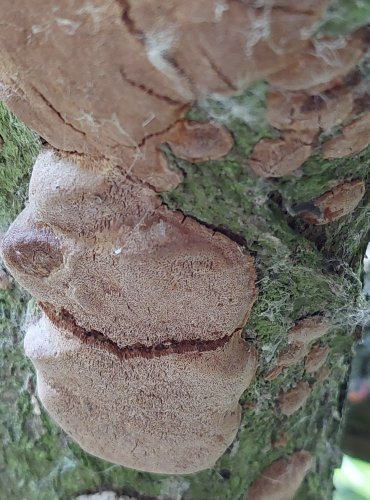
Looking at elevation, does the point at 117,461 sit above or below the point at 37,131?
below

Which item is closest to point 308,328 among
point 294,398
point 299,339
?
point 299,339

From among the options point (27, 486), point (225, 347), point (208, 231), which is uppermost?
point (208, 231)

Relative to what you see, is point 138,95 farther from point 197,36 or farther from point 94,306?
point 94,306

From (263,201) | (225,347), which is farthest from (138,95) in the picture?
(225,347)

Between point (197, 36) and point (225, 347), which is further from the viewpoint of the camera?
point (225, 347)

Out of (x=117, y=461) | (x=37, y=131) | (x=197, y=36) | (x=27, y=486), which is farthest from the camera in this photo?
(x=27, y=486)

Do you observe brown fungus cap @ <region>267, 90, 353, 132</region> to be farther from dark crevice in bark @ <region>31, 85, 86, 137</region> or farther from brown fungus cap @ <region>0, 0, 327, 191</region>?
dark crevice in bark @ <region>31, 85, 86, 137</region>

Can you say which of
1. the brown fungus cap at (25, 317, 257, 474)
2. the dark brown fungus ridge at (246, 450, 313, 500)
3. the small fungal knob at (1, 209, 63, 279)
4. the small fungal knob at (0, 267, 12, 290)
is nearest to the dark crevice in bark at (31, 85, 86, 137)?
Answer: the small fungal knob at (1, 209, 63, 279)
